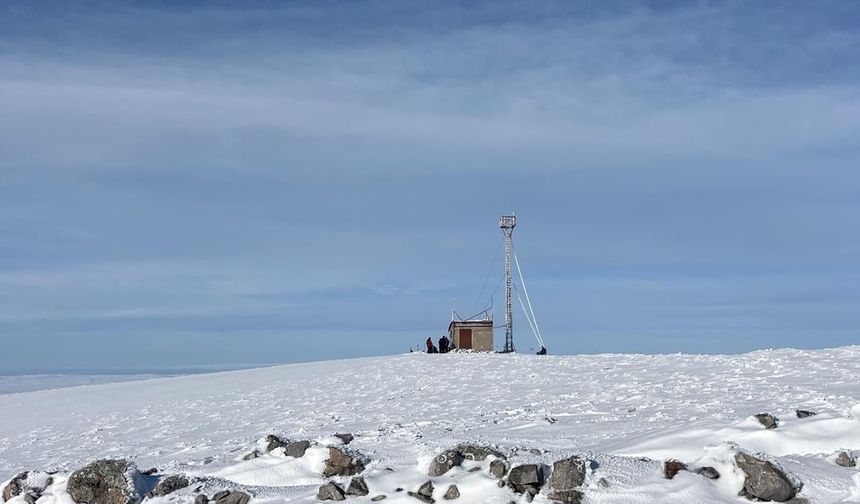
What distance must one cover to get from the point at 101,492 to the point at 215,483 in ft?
4.37

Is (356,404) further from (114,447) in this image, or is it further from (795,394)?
(795,394)

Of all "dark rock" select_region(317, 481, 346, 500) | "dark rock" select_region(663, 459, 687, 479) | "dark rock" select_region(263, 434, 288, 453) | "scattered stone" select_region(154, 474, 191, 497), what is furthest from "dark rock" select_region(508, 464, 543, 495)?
"scattered stone" select_region(154, 474, 191, 497)

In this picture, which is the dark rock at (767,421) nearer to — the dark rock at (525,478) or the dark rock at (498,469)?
the dark rock at (525,478)

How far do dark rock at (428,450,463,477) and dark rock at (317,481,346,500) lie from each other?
108 centimetres

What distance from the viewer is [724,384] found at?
19391 mm

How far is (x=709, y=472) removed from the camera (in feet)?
30.2

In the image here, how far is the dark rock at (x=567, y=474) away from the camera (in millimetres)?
9125

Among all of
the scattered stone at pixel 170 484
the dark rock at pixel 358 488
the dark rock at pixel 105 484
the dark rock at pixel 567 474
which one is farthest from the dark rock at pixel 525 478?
the dark rock at pixel 105 484

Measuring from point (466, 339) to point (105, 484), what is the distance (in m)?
31.3

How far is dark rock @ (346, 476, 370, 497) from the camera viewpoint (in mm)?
9673

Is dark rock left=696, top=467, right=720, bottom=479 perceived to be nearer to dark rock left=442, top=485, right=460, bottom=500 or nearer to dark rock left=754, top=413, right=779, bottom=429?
dark rock left=754, top=413, right=779, bottom=429

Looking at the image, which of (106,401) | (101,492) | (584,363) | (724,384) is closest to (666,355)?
(584,363)

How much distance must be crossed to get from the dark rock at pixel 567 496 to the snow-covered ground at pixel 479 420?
6.7 inches

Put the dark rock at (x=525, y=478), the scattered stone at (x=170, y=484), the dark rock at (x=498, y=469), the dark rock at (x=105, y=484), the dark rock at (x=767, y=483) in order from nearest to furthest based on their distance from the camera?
the dark rock at (x=767, y=483) < the dark rock at (x=525, y=478) < the dark rock at (x=498, y=469) < the dark rock at (x=105, y=484) < the scattered stone at (x=170, y=484)
